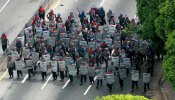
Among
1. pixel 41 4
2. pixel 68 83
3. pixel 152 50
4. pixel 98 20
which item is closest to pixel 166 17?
pixel 152 50

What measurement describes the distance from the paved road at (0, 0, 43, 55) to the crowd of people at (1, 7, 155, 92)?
2.94 meters

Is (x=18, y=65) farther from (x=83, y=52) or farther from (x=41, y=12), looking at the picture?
(x=41, y=12)

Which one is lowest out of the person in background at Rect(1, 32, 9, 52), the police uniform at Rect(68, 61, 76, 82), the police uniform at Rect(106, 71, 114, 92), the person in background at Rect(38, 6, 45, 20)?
the police uniform at Rect(106, 71, 114, 92)

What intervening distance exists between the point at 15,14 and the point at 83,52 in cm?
1213

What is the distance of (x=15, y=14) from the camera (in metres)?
64.1

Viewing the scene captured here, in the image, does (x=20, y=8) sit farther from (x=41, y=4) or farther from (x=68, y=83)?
(x=68, y=83)

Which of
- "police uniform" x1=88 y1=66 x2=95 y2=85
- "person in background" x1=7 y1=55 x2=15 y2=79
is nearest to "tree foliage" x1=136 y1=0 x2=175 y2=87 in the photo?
"police uniform" x1=88 y1=66 x2=95 y2=85

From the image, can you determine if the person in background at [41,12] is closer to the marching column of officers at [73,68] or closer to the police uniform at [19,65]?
the marching column of officers at [73,68]

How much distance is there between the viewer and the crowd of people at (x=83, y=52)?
51.5 m

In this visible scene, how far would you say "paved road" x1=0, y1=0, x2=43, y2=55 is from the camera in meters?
61.5

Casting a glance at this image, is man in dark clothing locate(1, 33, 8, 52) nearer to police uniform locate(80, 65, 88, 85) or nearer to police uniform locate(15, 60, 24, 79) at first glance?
police uniform locate(15, 60, 24, 79)

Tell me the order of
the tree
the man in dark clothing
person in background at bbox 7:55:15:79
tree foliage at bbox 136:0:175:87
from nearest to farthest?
the tree → tree foliage at bbox 136:0:175:87 → person in background at bbox 7:55:15:79 → the man in dark clothing

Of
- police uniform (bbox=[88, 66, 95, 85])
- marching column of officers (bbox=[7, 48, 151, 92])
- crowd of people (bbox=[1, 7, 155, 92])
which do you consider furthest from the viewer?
crowd of people (bbox=[1, 7, 155, 92])

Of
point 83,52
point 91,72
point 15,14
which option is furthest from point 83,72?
point 15,14
